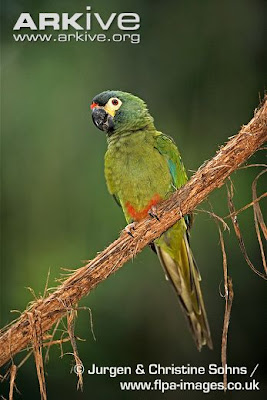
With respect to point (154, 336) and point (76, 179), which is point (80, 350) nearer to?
point (154, 336)

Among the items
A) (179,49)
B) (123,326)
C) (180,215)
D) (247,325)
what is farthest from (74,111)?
(247,325)

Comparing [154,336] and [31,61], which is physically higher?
[31,61]

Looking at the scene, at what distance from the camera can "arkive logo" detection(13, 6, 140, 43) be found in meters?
2.61

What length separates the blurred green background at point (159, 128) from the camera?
2611 mm

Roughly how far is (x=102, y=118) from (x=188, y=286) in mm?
978

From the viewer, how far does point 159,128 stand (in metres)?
2.71

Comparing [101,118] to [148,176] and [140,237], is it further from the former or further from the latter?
[140,237]

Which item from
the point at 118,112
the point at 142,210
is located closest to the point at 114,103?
the point at 118,112

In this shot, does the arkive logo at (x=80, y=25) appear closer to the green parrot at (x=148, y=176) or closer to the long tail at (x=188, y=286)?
the green parrot at (x=148, y=176)

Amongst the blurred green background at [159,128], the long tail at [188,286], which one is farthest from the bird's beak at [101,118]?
the long tail at [188,286]

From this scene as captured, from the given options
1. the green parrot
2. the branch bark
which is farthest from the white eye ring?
the branch bark

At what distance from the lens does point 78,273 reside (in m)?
2.01

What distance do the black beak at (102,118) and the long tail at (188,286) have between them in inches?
25.5

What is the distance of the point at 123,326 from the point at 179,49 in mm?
1524
